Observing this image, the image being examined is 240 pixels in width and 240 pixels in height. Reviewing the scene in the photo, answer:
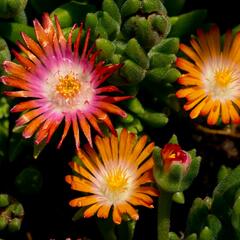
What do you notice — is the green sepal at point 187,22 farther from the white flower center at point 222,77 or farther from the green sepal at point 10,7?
the green sepal at point 10,7

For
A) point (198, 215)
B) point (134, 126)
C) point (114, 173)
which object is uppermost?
point (134, 126)

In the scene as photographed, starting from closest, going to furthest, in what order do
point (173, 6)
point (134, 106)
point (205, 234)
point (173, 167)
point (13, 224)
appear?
point (173, 167) < point (205, 234) < point (13, 224) < point (134, 106) < point (173, 6)

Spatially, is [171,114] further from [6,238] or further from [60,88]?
[6,238]

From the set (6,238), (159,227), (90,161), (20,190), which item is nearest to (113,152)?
(90,161)

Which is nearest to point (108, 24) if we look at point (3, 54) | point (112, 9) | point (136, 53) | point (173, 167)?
point (112, 9)

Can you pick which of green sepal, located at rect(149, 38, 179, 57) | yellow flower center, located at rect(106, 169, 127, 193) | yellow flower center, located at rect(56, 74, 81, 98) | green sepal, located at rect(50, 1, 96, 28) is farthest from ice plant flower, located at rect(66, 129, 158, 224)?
green sepal, located at rect(50, 1, 96, 28)

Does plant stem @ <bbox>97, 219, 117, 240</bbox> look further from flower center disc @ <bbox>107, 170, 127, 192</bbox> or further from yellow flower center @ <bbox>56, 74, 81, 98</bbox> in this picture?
yellow flower center @ <bbox>56, 74, 81, 98</bbox>

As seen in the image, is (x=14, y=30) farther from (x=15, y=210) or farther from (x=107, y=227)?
(x=107, y=227)

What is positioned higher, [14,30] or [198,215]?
[14,30]
